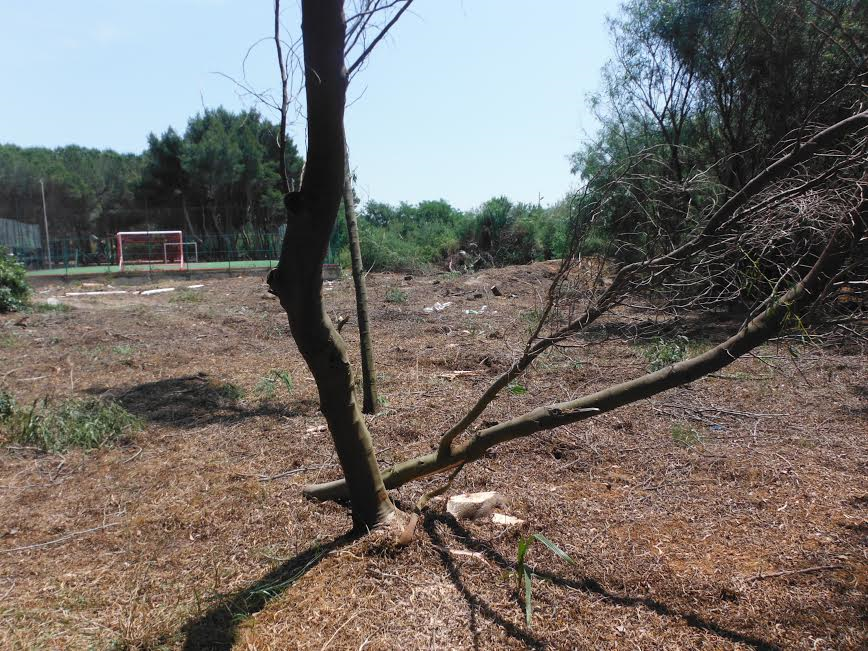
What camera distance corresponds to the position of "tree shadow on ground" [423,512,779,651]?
95.3 inches

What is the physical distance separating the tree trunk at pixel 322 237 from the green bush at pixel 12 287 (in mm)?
13519

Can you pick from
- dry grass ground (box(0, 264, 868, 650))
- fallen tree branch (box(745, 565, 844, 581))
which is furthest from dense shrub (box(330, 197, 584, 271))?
fallen tree branch (box(745, 565, 844, 581))

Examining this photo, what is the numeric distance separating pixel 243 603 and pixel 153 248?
1050 inches

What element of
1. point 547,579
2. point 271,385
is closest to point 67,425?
point 271,385

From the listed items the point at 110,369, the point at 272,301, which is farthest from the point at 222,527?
the point at 272,301

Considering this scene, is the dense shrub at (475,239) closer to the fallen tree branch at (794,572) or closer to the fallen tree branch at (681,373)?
the fallen tree branch at (681,373)

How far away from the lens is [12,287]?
13.7 meters

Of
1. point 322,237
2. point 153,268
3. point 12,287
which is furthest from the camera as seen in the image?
point 153,268

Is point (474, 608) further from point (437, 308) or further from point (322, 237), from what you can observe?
point (437, 308)

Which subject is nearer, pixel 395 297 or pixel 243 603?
pixel 243 603

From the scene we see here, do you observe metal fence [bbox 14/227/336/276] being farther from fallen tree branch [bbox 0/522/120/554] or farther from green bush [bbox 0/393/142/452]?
fallen tree branch [bbox 0/522/120/554]

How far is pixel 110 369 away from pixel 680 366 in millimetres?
7243

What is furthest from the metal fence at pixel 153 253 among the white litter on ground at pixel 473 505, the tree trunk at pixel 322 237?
the tree trunk at pixel 322 237

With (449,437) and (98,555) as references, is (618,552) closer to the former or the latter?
(449,437)
